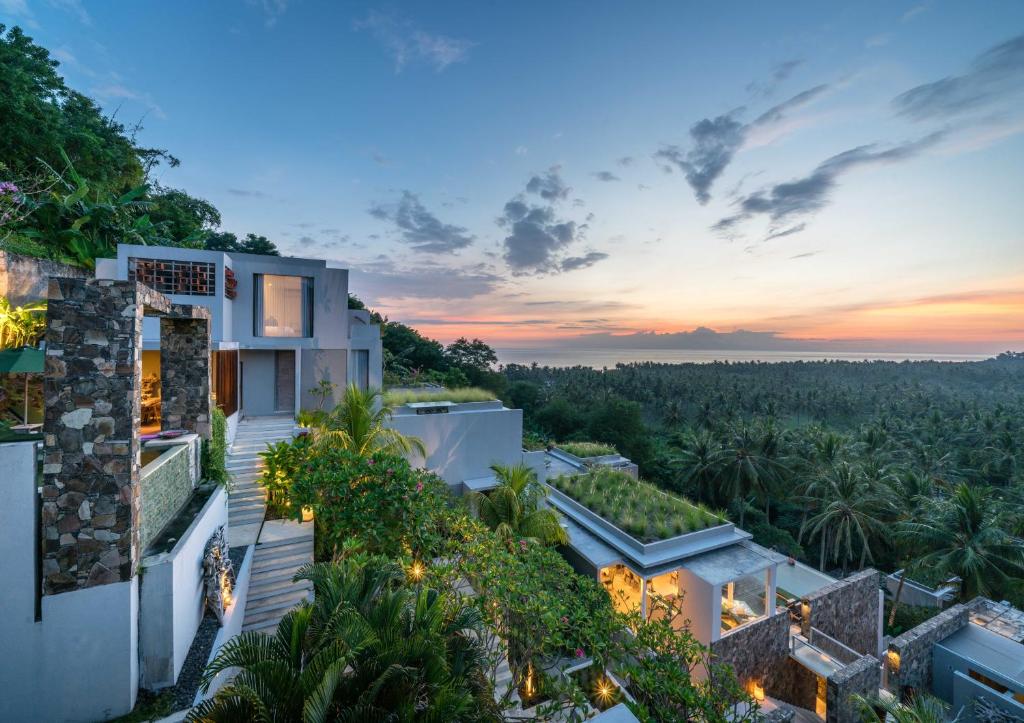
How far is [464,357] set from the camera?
39594 millimetres

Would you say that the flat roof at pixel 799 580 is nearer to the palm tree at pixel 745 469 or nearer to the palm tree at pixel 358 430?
the palm tree at pixel 745 469

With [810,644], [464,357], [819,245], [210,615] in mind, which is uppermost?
[819,245]

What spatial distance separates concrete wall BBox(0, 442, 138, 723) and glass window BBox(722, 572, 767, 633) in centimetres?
1286

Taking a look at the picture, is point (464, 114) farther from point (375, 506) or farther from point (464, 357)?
point (464, 357)

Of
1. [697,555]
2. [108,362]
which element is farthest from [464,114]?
[697,555]

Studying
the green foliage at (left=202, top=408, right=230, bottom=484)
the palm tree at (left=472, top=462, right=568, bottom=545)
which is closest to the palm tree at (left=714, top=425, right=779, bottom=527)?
the palm tree at (left=472, top=462, right=568, bottom=545)

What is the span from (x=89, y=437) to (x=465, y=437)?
25.5 ft

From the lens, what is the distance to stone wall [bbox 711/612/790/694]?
33.5ft

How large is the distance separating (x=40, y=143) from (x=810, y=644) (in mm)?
29948

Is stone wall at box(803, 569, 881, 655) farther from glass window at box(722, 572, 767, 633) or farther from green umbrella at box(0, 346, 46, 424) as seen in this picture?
green umbrella at box(0, 346, 46, 424)

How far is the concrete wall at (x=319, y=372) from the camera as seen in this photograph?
12.7 meters

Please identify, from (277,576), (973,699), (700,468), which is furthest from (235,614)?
(700,468)

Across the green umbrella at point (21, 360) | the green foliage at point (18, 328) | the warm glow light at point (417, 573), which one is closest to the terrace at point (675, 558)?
the warm glow light at point (417, 573)

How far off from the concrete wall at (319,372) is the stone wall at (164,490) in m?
6.98
